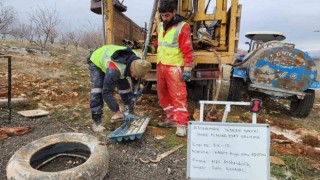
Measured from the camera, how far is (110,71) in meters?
3.44

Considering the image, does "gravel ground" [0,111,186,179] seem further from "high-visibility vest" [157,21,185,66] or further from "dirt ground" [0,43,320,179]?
"high-visibility vest" [157,21,185,66]

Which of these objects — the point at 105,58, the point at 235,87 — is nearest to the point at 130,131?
the point at 105,58

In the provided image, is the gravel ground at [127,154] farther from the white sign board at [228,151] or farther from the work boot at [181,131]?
the white sign board at [228,151]

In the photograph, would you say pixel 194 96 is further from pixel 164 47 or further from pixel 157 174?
pixel 157 174

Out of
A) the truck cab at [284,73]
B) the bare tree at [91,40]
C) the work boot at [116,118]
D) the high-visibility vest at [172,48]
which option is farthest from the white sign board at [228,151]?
the bare tree at [91,40]

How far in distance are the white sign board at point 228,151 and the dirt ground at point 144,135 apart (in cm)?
70

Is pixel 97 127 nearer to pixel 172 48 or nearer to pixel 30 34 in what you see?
pixel 172 48

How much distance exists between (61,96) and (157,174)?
12.6 feet

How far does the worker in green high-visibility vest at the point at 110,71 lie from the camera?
345 cm

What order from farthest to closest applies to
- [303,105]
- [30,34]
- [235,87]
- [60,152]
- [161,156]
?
[30,34] → [235,87] → [303,105] → [161,156] → [60,152]

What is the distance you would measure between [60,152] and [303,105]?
15.5 ft

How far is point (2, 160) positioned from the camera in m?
2.97

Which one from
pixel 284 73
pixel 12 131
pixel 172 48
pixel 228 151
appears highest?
pixel 172 48

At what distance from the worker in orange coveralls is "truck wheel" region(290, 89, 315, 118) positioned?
9.77 ft
